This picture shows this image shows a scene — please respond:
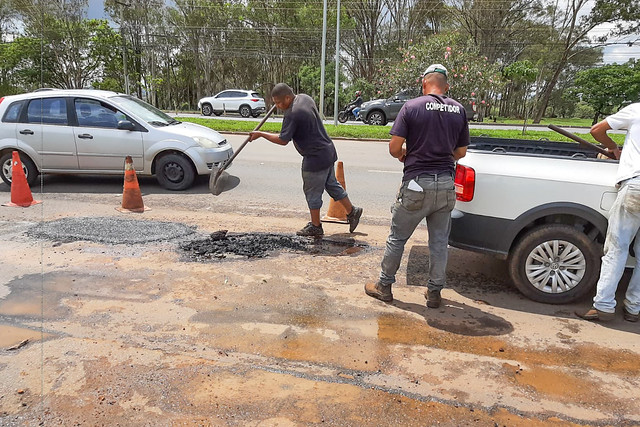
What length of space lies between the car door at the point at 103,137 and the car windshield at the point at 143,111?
0.22m

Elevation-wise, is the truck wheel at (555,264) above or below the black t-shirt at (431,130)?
below

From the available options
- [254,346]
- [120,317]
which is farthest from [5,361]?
[254,346]

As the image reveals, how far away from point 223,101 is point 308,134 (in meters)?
25.6

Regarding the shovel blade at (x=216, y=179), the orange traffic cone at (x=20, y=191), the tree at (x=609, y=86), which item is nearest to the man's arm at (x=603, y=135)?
the shovel blade at (x=216, y=179)

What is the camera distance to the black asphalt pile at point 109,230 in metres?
5.52

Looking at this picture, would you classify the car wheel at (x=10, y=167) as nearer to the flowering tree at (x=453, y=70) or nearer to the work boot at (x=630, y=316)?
the work boot at (x=630, y=316)

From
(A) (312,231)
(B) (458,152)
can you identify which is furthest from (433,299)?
(A) (312,231)

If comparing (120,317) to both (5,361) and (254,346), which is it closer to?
(5,361)

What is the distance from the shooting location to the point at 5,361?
3.09 m

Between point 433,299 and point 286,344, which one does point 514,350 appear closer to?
point 433,299

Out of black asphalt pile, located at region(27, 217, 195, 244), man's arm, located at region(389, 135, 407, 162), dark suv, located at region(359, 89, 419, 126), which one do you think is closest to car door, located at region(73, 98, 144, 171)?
black asphalt pile, located at region(27, 217, 195, 244)

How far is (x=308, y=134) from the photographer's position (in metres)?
5.24

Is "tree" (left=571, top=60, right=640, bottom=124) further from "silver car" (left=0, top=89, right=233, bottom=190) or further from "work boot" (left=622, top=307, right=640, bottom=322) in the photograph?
"work boot" (left=622, top=307, right=640, bottom=322)

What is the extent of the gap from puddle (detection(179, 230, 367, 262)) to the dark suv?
17764mm
